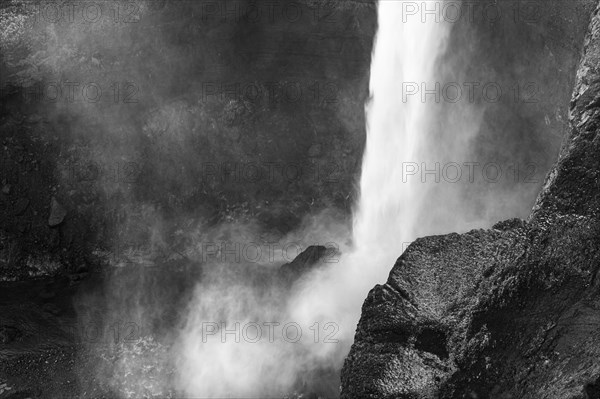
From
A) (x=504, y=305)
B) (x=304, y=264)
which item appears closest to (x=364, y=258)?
(x=304, y=264)

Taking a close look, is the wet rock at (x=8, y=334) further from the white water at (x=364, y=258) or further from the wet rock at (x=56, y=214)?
the white water at (x=364, y=258)

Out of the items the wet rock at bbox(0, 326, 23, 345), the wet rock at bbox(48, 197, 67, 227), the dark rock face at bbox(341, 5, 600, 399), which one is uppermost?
the wet rock at bbox(48, 197, 67, 227)

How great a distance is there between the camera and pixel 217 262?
18.6 metres

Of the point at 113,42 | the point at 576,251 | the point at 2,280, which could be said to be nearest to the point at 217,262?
the point at 2,280

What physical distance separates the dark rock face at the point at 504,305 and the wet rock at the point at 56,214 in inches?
474

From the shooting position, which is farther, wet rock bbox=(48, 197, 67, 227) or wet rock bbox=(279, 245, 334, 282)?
wet rock bbox=(48, 197, 67, 227)

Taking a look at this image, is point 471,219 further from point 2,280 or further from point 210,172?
point 2,280

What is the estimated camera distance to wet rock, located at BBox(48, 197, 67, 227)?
59.5 ft

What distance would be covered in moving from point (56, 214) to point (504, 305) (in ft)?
45.1

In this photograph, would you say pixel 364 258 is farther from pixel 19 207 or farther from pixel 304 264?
pixel 19 207

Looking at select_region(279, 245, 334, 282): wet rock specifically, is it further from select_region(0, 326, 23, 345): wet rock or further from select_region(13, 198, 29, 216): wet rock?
select_region(13, 198, 29, 216): wet rock

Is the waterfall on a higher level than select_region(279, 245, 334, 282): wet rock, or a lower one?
higher

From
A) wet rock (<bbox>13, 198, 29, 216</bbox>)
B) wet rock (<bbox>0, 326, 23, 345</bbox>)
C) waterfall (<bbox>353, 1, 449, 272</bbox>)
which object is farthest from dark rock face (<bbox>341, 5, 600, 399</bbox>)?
wet rock (<bbox>13, 198, 29, 216</bbox>)

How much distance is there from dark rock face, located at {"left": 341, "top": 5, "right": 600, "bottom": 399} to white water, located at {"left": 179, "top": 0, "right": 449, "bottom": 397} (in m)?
5.70
